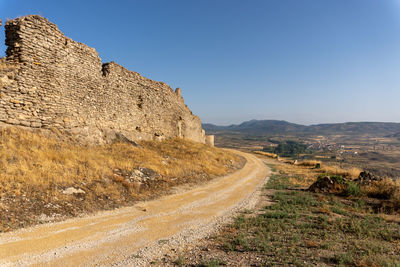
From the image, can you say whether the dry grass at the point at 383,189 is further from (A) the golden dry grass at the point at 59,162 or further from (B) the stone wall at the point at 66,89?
(B) the stone wall at the point at 66,89

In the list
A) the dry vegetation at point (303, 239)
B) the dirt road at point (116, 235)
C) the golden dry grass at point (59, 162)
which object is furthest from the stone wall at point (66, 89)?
the dry vegetation at point (303, 239)

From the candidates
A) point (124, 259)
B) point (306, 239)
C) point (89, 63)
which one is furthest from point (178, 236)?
point (89, 63)

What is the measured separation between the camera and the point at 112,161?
40.4 feet

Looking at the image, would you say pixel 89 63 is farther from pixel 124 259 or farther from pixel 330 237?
pixel 330 237

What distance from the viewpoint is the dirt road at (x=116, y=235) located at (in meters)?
4.84

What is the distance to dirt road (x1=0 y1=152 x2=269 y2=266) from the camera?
15.9 feet

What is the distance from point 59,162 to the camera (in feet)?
33.3

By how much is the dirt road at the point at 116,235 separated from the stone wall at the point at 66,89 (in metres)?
8.29

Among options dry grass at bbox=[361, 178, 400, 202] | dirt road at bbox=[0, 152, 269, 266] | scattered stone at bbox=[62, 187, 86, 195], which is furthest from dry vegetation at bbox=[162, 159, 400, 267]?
scattered stone at bbox=[62, 187, 86, 195]

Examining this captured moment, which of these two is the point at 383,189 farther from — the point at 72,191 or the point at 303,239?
the point at 72,191

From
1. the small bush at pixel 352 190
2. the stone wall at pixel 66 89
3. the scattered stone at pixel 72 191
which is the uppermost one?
the stone wall at pixel 66 89

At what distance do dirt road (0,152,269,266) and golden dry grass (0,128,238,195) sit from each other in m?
2.73

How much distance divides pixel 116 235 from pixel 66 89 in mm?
11643

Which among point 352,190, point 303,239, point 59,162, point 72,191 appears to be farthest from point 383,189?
point 59,162
